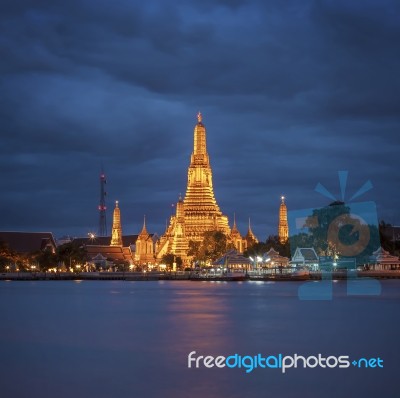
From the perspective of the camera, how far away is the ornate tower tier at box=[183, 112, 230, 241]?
95188mm

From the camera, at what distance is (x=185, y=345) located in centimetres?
2303

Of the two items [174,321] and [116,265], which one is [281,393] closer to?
[174,321]

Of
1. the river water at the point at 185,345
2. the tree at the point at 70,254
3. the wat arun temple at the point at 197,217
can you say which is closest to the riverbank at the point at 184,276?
the tree at the point at 70,254

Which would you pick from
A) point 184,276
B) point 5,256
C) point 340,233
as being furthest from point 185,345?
point 5,256

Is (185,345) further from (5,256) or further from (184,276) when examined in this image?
(5,256)

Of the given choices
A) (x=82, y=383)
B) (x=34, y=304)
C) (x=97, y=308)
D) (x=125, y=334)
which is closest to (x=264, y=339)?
(x=125, y=334)

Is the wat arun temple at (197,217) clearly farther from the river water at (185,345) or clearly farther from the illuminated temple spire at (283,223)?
the river water at (185,345)

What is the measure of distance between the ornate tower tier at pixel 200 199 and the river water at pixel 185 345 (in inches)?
2113

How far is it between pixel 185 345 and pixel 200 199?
74144 mm

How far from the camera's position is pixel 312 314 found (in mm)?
33250

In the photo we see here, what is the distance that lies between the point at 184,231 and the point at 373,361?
76448mm

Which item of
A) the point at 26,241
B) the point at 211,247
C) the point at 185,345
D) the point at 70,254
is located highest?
the point at 26,241

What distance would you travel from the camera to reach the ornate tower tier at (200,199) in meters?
95.2

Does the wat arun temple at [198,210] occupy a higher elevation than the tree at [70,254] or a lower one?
higher
